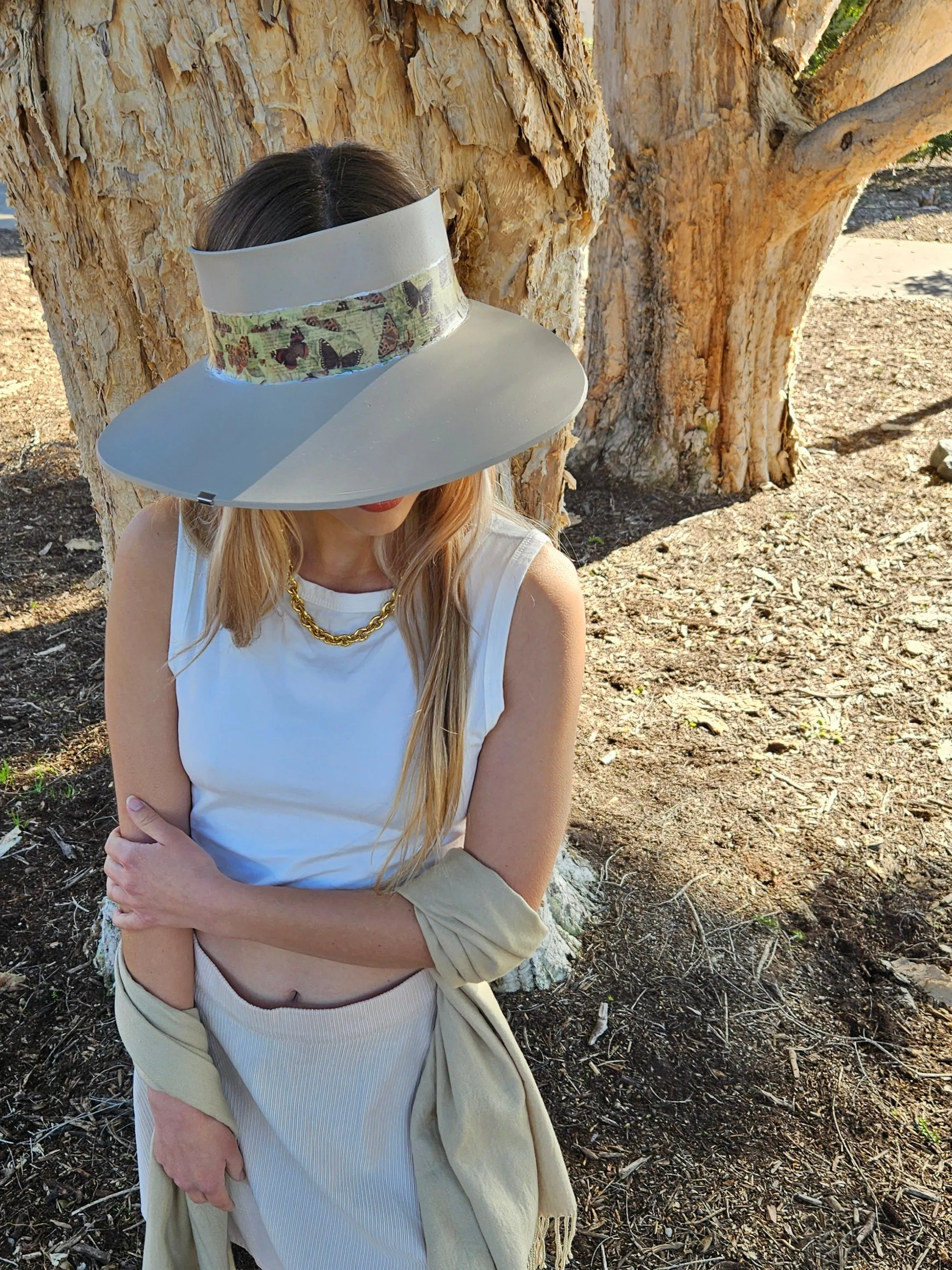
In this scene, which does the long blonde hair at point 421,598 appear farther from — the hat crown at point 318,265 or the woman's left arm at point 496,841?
the hat crown at point 318,265

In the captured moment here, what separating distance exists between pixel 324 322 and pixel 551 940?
5.88ft

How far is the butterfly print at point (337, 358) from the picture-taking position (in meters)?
1.14

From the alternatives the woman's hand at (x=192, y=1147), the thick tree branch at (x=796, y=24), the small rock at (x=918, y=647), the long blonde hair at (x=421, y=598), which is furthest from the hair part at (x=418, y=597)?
the thick tree branch at (x=796, y=24)

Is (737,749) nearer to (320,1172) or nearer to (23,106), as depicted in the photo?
(320,1172)

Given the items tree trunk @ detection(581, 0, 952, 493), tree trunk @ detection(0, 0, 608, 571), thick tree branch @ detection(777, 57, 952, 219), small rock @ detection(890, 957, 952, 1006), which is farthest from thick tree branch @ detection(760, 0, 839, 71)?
small rock @ detection(890, 957, 952, 1006)

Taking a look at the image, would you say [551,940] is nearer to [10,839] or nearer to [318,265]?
[10,839]

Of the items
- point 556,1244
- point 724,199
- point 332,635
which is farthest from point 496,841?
point 724,199

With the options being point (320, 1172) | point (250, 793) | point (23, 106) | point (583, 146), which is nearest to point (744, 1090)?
point (320, 1172)

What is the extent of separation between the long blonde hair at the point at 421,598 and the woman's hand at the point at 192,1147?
42 cm

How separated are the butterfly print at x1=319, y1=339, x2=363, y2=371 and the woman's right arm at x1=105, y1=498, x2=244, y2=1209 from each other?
38 cm

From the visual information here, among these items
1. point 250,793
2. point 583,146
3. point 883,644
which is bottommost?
point 883,644

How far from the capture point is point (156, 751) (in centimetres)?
142

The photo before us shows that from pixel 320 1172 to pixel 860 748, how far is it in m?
2.40

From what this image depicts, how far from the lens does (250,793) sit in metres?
1.40
